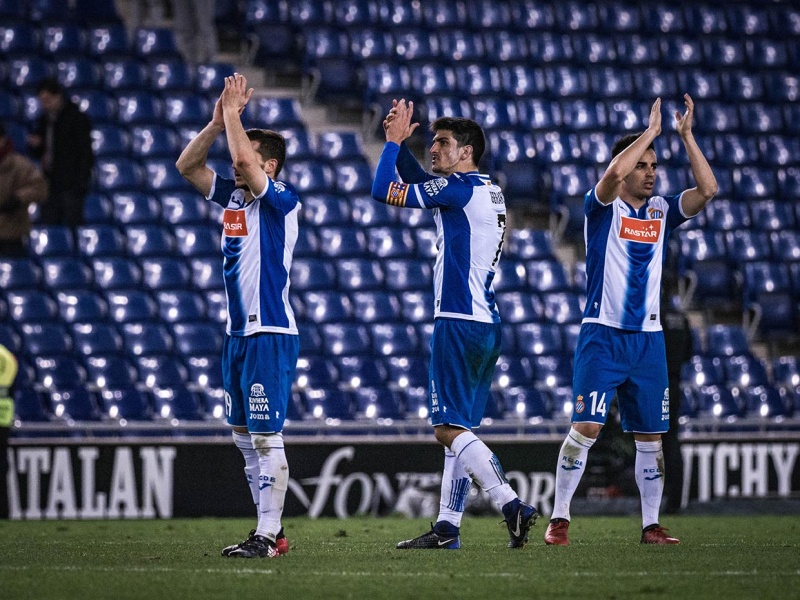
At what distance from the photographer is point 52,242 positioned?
634 inches

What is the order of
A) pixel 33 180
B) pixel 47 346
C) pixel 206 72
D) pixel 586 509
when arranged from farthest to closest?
pixel 206 72
pixel 33 180
pixel 47 346
pixel 586 509

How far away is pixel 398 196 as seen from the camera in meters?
7.70

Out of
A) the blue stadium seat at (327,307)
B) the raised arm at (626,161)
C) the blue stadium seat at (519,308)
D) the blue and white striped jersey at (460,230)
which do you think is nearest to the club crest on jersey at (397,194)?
the blue and white striped jersey at (460,230)

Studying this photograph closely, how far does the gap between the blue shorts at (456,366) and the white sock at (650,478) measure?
1352 mm

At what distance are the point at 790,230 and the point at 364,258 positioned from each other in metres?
6.46

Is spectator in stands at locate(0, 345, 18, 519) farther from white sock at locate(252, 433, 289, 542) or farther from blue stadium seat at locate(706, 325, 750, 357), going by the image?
blue stadium seat at locate(706, 325, 750, 357)

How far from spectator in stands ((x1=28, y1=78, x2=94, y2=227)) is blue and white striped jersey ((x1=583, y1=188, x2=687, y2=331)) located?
919 centimetres

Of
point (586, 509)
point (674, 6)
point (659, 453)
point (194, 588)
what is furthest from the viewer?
point (674, 6)

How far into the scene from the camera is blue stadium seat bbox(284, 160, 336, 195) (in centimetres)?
1755

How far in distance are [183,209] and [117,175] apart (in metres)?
0.99

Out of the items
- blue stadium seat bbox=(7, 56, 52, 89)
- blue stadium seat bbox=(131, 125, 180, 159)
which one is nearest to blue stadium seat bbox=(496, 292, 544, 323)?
blue stadium seat bbox=(131, 125, 180, 159)

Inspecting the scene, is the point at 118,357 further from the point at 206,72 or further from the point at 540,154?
the point at 540,154

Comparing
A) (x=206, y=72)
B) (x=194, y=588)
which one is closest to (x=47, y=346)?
(x=206, y=72)

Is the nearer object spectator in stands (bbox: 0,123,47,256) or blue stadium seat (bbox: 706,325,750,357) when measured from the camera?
spectator in stands (bbox: 0,123,47,256)
